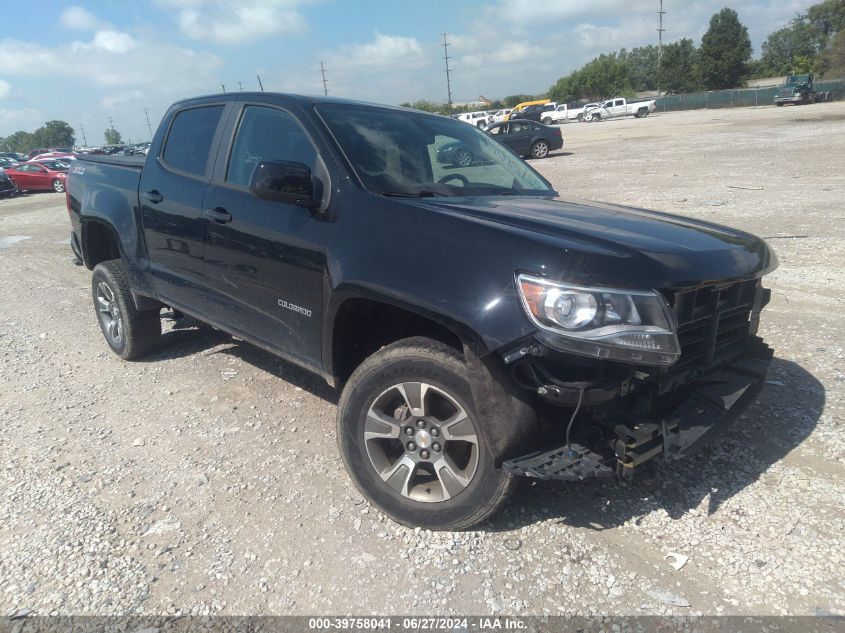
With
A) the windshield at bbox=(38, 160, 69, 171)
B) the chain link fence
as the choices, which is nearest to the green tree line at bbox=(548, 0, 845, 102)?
the chain link fence

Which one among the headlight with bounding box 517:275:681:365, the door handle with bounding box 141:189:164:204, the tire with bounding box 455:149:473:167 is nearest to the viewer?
the headlight with bounding box 517:275:681:365

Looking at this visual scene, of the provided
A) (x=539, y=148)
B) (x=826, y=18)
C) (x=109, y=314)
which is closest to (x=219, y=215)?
(x=109, y=314)

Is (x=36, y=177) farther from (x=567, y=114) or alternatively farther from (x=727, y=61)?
(x=727, y=61)

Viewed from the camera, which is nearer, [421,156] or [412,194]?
[412,194]

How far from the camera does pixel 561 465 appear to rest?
2.39m

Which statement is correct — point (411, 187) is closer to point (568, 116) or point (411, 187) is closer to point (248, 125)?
point (248, 125)

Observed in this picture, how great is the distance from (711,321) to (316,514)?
2.05m

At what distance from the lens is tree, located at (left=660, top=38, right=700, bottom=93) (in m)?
84.6

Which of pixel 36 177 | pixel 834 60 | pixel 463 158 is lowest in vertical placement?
pixel 36 177

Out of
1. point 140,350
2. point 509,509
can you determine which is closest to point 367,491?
point 509,509

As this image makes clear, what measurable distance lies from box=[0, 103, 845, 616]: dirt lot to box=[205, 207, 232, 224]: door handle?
1.32m

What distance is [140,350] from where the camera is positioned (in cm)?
510

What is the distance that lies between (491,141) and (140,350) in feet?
10.8

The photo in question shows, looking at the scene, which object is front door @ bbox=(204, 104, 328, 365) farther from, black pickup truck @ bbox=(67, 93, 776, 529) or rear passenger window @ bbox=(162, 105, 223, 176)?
rear passenger window @ bbox=(162, 105, 223, 176)
